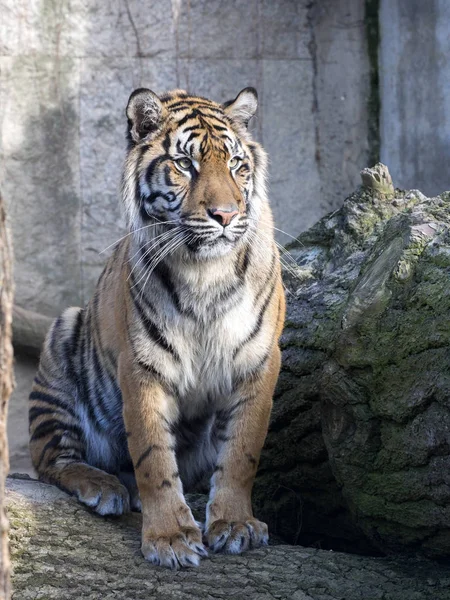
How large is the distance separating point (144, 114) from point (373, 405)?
4.64ft

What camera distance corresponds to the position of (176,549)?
3.32m

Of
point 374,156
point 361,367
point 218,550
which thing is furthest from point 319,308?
point 374,156

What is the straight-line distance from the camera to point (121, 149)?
705 cm

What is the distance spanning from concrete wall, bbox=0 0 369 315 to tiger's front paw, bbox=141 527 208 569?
380 cm

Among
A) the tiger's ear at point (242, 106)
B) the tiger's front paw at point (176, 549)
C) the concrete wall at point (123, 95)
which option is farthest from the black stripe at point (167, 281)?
the concrete wall at point (123, 95)

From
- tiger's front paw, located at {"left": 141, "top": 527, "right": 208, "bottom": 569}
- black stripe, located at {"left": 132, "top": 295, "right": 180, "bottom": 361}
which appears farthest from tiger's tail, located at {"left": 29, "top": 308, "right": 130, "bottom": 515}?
black stripe, located at {"left": 132, "top": 295, "right": 180, "bottom": 361}

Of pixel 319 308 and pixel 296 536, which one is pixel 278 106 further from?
pixel 296 536

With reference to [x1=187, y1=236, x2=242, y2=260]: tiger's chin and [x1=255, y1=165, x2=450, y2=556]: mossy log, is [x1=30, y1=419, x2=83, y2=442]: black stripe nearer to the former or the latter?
[x1=255, y1=165, x2=450, y2=556]: mossy log

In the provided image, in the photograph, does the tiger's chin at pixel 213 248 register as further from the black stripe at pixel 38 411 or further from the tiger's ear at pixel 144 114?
the black stripe at pixel 38 411

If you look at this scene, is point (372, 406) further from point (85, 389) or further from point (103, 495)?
point (85, 389)

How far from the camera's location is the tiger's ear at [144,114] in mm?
3779

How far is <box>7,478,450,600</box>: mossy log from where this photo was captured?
318 centimetres

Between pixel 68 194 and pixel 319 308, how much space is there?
3.28 meters

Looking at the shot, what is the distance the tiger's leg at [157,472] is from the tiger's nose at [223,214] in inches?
23.9
